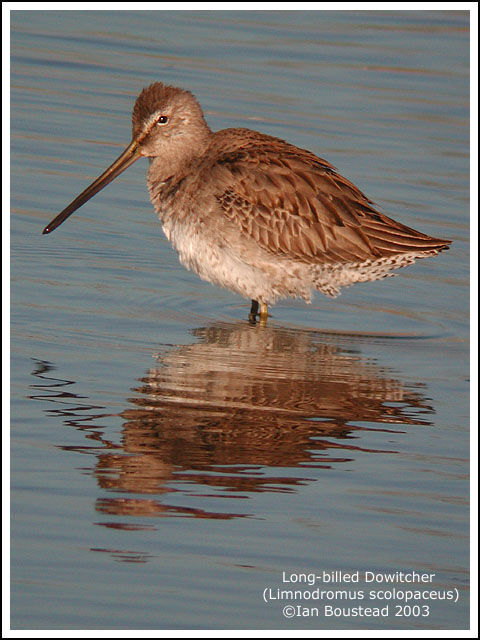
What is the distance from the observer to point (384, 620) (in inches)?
171

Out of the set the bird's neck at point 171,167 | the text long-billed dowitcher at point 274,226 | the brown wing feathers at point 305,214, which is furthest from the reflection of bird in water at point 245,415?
the bird's neck at point 171,167

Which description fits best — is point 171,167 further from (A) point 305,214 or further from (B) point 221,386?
(B) point 221,386

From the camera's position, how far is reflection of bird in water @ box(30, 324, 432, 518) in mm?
5117

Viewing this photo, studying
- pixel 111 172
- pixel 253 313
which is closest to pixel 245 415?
pixel 253 313

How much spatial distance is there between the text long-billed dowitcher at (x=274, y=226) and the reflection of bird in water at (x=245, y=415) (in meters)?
0.40

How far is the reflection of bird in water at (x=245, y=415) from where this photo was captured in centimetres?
512

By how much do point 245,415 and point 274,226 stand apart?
2.01m

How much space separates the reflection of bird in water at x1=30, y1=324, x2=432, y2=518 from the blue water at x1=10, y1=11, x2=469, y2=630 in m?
0.02

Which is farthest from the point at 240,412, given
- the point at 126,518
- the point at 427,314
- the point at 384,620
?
the point at 427,314

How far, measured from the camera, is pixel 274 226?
761 centimetres

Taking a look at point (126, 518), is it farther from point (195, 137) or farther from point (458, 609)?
point (195, 137)

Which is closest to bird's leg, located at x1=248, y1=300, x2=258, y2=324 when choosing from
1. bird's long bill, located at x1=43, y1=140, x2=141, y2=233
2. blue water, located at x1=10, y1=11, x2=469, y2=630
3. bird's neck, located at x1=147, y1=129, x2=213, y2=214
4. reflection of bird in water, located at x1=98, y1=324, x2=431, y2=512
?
blue water, located at x1=10, y1=11, x2=469, y2=630

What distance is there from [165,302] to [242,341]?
719 millimetres

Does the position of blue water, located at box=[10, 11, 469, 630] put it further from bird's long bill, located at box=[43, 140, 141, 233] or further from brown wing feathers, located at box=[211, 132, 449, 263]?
brown wing feathers, located at box=[211, 132, 449, 263]
